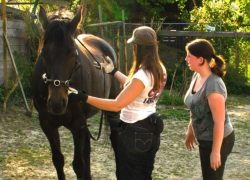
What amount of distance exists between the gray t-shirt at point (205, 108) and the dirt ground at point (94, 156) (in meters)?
2.06

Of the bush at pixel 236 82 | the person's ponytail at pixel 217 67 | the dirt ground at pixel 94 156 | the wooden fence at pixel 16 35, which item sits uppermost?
the person's ponytail at pixel 217 67

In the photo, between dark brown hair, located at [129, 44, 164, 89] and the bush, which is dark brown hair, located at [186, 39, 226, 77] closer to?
dark brown hair, located at [129, 44, 164, 89]

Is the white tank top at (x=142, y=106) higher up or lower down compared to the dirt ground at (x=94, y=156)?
higher up

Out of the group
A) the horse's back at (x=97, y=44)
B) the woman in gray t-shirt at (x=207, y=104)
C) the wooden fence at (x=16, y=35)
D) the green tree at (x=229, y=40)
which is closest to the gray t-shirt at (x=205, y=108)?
the woman in gray t-shirt at (x=207, y=104)

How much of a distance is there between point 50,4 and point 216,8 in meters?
7.25

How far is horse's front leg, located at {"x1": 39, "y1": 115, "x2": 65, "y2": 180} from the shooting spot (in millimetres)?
4693

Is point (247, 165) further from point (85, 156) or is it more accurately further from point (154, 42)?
point (154, 42)

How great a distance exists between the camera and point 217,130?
10.6 feet

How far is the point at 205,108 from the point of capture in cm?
339

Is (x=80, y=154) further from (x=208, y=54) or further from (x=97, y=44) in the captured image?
(x=208, y=54)

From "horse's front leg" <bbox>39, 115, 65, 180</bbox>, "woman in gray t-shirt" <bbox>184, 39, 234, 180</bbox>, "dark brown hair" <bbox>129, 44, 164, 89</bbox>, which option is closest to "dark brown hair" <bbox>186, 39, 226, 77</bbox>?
"woman in gray t-shirt" <bbox>184, 39, 234, 180</bbox>

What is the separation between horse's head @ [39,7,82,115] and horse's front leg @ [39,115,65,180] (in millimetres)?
888

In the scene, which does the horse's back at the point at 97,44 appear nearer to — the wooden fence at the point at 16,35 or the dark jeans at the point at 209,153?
the dark jeans at the point at 209,153

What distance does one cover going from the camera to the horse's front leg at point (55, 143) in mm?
4693
